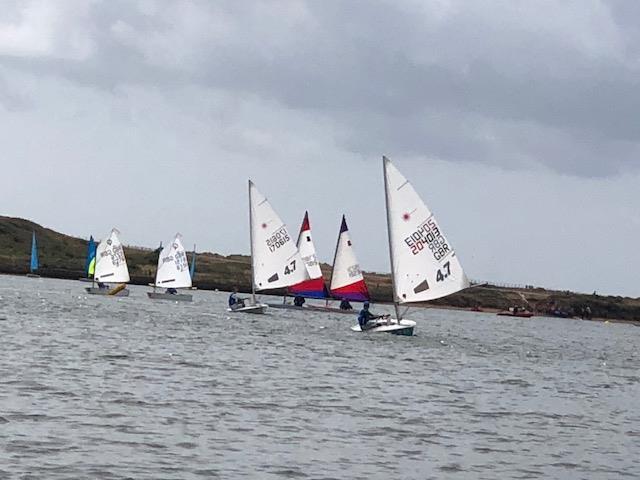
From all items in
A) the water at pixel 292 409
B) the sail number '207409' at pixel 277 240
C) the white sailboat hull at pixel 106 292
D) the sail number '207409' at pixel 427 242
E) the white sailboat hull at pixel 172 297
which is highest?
the sail number '207409' at pixel 277 240

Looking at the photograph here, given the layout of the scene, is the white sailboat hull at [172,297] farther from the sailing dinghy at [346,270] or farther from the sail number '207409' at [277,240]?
the sail number '207409' at [277,240]

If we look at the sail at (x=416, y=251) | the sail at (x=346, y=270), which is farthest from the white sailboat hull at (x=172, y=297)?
the sail at (x=416, y=251)

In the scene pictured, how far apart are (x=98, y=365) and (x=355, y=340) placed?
2580cm

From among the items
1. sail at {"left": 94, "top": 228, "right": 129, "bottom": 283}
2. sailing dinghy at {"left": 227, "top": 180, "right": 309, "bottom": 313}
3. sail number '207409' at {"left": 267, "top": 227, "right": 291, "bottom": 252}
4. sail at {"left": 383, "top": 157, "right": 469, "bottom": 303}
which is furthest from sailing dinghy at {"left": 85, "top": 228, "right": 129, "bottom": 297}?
sail at {"left": 383, "top": 157, "right": 469, "bottom": 303}

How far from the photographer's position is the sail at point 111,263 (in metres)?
119

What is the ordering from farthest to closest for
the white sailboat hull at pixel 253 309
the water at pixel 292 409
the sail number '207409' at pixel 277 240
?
the white sailboat hull at pixel 253 309 < the sail number '207409' at pixel 277 240 < the water at pixel 292 409

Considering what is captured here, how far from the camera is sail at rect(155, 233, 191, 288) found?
11575 centimetres

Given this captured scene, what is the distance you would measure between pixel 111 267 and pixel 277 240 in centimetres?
3604

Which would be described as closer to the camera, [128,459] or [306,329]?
[128,459]

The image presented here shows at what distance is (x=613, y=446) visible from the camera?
32750 mm

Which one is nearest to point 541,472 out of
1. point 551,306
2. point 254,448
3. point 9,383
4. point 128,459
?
point 254,448

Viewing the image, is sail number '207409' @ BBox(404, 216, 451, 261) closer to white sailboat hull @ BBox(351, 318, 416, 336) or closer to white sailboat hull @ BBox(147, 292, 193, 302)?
white sailboat hull @ BBox(351, 318, 416, 336)

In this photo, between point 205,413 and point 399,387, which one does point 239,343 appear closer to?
point 399,387

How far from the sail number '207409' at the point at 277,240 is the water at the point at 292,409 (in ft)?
72.5
